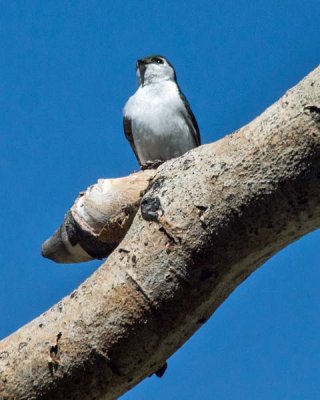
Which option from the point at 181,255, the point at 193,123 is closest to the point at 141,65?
the point at 193,123

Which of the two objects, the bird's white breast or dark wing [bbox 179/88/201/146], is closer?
the bird's white breast

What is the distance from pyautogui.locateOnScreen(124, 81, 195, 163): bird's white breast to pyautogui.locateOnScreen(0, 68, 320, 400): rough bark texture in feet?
21.1

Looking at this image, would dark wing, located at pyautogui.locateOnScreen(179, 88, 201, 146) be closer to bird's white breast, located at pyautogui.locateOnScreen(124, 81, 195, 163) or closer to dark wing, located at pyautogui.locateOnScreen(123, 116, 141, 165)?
bird's white breast, located at pyautogui.locateOnScreen(124, 81, 195, 163)

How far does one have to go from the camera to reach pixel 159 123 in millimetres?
9508

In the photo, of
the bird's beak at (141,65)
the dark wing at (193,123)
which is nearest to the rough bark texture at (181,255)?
the dark wing at (193,123)

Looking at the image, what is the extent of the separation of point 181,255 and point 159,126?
22.1 feet

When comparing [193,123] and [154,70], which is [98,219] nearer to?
[193,123]

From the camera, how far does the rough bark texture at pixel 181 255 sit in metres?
2.71

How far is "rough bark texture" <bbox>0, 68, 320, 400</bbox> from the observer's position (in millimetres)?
2707

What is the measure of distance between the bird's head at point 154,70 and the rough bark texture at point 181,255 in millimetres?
7482

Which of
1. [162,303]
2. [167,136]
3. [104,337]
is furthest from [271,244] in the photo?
[167,136]

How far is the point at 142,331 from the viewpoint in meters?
2.88

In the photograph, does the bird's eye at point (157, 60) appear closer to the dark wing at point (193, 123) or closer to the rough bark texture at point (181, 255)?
the dark wing at point (193, 123)

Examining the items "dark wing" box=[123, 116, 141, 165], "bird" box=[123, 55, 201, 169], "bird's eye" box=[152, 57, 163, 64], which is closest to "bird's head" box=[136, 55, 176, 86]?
"bird's eye" box=[152, 57, 163, 64]
